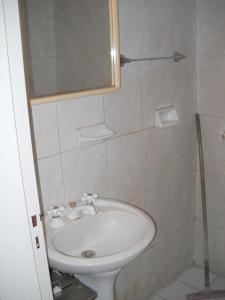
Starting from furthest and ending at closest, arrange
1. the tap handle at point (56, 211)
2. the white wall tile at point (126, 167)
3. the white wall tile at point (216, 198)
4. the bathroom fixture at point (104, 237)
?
1. the white wall tile at point (216, 198)
2. the white wall tile at point (126, 167)
3. the tap handle at point (56, 211)
4. the bathroom fixture at point (104, 237)

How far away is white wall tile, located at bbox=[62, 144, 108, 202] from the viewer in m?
1.59

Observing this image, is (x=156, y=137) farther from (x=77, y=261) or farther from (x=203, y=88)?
(x=77, y=261)

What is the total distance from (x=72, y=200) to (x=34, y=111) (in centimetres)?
48

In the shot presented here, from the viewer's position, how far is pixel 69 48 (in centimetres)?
158

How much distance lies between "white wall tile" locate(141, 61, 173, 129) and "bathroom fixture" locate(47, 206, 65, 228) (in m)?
0.73

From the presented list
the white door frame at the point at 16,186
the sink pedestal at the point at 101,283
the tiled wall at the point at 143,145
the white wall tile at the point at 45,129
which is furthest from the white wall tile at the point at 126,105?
the white door frame at the point at 16,186

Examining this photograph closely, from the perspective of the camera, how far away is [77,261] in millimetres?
1219

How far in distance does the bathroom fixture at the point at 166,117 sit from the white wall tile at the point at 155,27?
328 millimetres

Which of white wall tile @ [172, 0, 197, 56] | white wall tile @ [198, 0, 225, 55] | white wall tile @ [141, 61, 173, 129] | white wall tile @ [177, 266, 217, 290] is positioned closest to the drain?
white wall tile @ [141, 61, 173, 129]

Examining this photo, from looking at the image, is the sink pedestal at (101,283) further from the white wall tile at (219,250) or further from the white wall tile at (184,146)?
the white wall tile at (219,250)

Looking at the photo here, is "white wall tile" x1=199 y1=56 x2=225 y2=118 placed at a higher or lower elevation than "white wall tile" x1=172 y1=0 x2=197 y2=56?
lower

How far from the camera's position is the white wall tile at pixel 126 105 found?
1.74m

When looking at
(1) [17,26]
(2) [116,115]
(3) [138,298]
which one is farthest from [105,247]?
(1) [17,26]

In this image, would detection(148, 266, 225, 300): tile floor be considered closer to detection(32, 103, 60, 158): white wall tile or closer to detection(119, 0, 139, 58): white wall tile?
detection(32, 103, 60, 158): white wall tile
